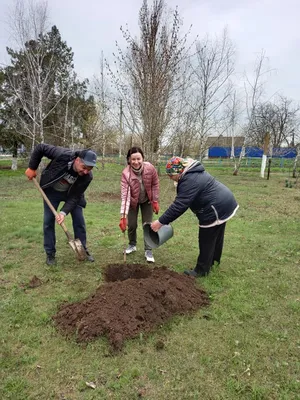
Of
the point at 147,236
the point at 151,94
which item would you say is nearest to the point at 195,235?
the point at 147,236

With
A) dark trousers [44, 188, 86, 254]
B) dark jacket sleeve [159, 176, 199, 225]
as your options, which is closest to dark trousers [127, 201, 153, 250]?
dark trousers [44, 188, 86, 254]

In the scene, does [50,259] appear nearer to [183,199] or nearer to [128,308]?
[128,308]

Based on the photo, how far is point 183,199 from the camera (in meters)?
3.56

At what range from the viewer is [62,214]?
13.5 feet

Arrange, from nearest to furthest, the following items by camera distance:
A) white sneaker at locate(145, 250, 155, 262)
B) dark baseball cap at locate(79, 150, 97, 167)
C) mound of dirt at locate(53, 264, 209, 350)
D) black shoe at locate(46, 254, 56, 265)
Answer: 1. mound of dirt at locate(53, 264, 209, 350)
2. dark baseball cap at locate(79, 150, 97, 167)
3. black shoe at locate(46, 254, 56, 265)
4. white sneaker at locate(145, 250, 155, 262)

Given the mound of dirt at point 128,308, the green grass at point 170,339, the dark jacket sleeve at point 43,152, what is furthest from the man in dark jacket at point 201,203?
the dark jacket sleeve at point 43,152

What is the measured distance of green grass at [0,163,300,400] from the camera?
228 centimetres

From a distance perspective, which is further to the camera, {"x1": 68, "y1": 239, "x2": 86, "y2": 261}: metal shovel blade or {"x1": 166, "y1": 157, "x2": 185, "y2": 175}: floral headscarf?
{"x1": 68, "y1": 239, "x2": 86, "y2": 261}: metal shovel blade

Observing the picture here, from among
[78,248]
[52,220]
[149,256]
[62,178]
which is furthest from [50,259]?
[149,256]

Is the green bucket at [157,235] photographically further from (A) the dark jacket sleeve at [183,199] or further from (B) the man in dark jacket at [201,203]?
(A) the dark jacket sleeve at [183,199]

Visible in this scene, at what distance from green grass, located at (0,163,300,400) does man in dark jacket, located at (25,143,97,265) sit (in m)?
0.64

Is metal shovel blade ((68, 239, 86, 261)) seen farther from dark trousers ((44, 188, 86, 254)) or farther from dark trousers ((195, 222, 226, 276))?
dark trousers ((195, 222, 226, 276))

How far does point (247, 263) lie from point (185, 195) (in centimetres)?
190

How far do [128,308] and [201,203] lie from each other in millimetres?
1547
